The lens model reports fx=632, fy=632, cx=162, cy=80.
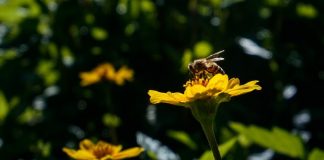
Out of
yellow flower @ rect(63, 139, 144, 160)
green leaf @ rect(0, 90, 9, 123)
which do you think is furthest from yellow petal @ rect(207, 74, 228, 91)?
green leaf @ rect(0, 90, 9, 123)

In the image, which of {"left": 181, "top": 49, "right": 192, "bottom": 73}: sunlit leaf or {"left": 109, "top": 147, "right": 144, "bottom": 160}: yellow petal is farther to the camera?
{"left": 181, "top": 49, "right": 192, "bottom": 73}: sunlit leaf

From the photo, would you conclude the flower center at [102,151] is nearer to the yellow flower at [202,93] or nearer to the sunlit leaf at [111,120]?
the yellow flower at [202,93]

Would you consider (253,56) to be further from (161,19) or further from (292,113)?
(161,19)

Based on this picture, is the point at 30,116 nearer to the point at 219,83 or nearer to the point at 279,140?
the point at 279,140

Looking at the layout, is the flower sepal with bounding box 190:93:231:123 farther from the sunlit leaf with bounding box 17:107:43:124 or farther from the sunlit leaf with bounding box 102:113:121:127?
the sunlit leaf with bounding box 17:107:43:124

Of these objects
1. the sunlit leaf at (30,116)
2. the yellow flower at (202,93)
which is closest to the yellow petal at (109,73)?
the sunlit leaf at (30,116)

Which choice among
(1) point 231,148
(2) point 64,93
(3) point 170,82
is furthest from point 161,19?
(1) point 231,148

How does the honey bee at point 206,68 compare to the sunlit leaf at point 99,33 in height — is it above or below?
below
